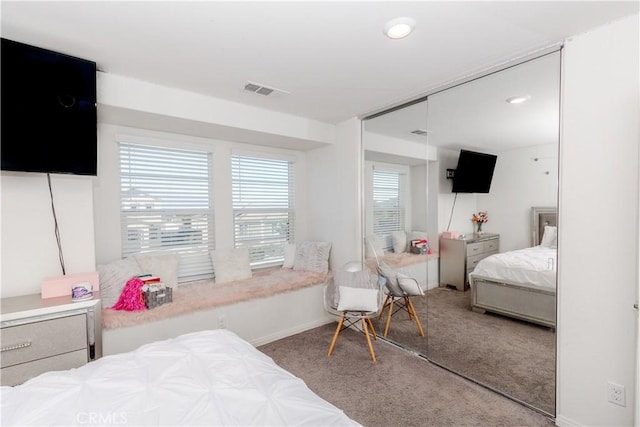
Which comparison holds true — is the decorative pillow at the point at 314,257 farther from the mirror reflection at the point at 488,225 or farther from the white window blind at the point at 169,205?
the white window blind at the point at 169,205

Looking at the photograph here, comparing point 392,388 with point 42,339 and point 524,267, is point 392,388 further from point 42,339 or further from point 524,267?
point 42,339

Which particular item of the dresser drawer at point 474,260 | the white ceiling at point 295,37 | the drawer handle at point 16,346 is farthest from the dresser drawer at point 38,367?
the dresser drawer at point 474,260

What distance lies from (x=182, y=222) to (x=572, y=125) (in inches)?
136

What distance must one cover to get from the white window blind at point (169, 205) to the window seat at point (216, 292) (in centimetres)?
39

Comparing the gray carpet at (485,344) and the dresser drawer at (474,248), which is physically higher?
the dresser drawer at (474,248)

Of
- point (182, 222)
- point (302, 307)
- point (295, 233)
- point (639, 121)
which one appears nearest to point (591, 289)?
point (639, 121)

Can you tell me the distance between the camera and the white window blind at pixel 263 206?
143 inches

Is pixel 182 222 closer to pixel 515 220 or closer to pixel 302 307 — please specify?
pixel 302 307

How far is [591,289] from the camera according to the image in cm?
174

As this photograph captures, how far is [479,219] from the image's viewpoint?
2389mm

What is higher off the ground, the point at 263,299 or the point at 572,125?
the point at 572,125

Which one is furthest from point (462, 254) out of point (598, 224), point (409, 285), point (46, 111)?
point (46, 111)

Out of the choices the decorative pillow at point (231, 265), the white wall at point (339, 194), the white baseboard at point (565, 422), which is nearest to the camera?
the white baseboard at point (565, 422)

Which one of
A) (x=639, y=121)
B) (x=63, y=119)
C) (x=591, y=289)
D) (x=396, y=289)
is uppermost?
(x=63, y=119)
